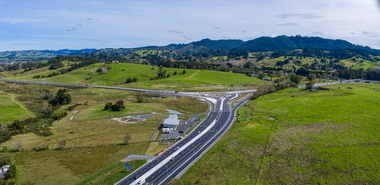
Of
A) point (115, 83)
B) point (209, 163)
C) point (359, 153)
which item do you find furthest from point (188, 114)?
point (115, 83)

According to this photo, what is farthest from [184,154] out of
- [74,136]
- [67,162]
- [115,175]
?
[74,136]

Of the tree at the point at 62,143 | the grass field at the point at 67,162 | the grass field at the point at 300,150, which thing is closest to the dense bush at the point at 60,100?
the tree at the point at 62,143

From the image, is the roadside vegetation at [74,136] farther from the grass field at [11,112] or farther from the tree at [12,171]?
the tree at [12,171]

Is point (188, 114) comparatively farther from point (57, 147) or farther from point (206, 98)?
point (57, 147)

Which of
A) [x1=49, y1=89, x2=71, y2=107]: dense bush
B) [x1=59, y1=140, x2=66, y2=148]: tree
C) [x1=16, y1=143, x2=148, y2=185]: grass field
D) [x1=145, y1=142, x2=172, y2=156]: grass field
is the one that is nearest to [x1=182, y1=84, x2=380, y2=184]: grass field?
[x1=145, y1=142, x2=172, y2=156]: grass field

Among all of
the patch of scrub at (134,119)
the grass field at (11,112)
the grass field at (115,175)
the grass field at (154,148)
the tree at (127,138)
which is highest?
the grass field at (11,112)

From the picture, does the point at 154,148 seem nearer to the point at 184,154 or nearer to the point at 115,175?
the point at 184,154
